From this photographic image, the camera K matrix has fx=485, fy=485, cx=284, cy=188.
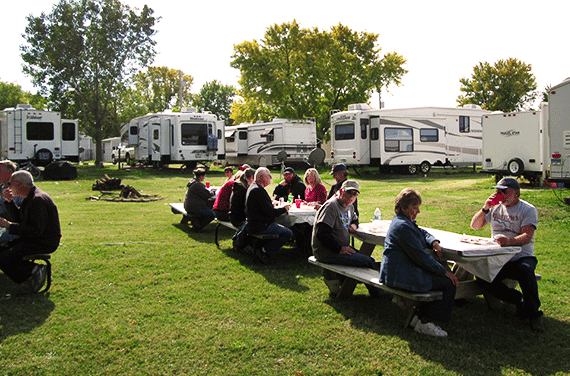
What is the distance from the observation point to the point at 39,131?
22344 millimetres

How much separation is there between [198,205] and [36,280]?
4.02 metres

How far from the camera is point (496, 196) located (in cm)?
490

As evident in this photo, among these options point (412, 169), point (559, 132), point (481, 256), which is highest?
point (559, 132)

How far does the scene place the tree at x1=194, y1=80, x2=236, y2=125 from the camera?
65875 mm

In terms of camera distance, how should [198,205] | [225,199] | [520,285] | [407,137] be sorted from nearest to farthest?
[520,285] → [225,199] → [198,205] → [407,137]

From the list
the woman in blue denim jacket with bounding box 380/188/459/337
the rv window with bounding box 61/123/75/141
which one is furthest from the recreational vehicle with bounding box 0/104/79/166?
the woman in blue denim jacket with bounding box 380/188/459/337

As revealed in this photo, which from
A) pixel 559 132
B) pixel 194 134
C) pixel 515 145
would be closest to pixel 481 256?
pixel 559 132

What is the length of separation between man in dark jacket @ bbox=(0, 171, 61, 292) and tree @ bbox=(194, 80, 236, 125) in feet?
202

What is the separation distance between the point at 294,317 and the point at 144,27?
31.0 m

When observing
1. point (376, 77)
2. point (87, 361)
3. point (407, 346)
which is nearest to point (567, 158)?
point (407, 346)

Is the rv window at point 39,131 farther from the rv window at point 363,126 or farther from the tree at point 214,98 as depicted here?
the tree at point 214,98

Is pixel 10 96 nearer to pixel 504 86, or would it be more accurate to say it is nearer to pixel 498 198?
pixel 504 86

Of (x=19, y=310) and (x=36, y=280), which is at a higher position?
(x=36, y=280)

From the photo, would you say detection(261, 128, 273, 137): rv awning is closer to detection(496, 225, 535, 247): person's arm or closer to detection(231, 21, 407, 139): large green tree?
detection(231, 21, 407, 139): large green tree
